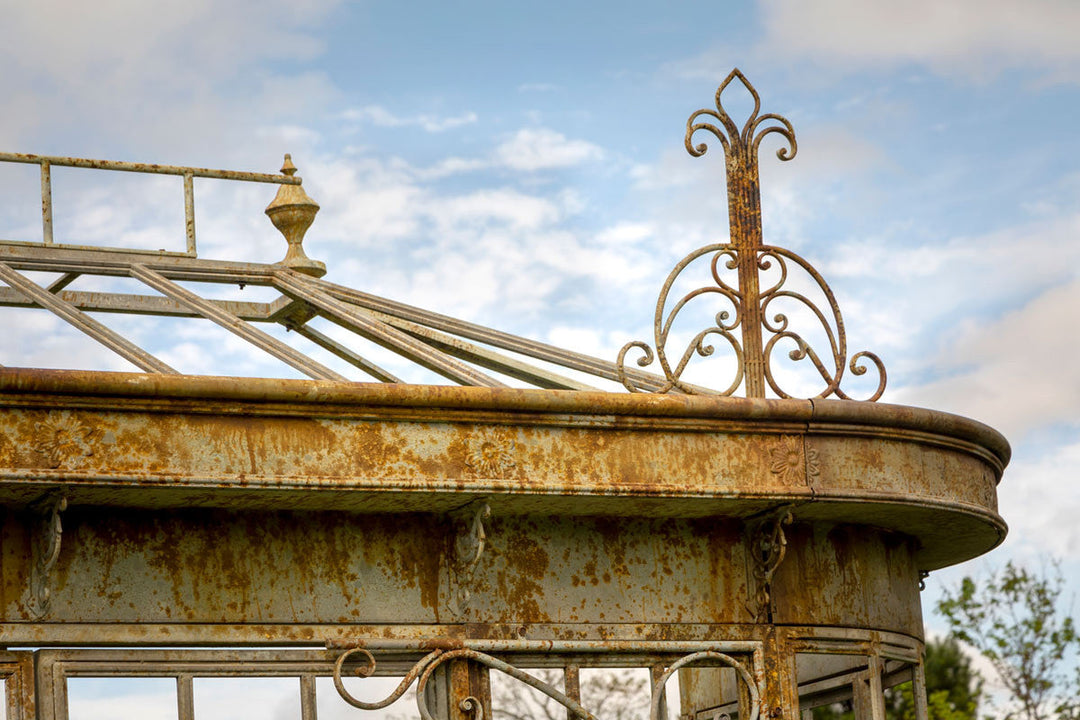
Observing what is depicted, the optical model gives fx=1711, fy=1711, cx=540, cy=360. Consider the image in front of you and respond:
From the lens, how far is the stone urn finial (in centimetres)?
1036

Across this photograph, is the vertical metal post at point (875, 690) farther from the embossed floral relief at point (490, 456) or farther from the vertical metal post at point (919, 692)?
the embossed floral relief at point (490, 456)

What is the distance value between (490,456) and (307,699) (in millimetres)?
1360

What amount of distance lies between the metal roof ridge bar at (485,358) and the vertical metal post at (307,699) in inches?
101

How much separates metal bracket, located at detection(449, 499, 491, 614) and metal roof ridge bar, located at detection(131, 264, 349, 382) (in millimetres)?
990

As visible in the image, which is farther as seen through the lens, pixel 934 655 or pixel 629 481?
pixel 934 655

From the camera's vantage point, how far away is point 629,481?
25.2 ft

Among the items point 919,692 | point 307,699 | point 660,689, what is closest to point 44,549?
point 307,699

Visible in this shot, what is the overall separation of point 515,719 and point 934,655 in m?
27.4

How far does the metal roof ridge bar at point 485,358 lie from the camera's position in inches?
377

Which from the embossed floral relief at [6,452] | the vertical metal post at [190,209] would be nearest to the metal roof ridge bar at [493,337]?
the vertical metal post at [190,209]

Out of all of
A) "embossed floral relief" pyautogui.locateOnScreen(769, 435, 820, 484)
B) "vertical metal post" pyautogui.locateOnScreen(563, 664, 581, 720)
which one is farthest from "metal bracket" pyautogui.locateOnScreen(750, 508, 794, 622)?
"vertical metal post" pyautogui.locateOnScreen(563, 664, 581, 720)

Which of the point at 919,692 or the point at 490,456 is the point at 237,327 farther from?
the point at 919,692

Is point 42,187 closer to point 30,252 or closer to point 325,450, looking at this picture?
point 30,252

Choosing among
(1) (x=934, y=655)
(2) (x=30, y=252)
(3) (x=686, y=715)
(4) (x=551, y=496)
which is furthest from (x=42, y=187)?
(1) (x=934, y=655)
